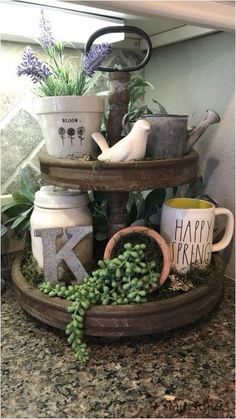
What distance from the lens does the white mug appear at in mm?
532

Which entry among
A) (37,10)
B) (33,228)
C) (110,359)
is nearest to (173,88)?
(37,10)

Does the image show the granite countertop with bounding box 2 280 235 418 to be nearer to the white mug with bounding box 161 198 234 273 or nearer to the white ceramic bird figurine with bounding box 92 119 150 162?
the white mug with bounding box 161 198 234 273

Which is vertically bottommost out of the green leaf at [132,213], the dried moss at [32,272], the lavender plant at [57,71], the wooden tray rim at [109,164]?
the dried moss at [32,272]

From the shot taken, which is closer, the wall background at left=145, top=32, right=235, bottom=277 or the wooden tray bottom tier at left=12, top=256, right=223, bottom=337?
the wooden tray bottom tier at left=12, top=256, right=223, bottom=337

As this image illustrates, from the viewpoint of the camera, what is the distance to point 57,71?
1.67 feet

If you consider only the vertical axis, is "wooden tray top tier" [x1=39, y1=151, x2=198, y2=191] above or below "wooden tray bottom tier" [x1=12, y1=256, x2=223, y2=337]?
above

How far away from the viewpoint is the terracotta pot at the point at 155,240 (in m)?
0.50

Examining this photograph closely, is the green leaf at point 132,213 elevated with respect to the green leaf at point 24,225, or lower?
elevated

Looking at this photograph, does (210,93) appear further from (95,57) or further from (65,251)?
(65,251)

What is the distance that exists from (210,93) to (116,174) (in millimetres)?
350

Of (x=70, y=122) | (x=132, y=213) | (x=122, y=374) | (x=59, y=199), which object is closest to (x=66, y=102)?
(x=70, y=122)

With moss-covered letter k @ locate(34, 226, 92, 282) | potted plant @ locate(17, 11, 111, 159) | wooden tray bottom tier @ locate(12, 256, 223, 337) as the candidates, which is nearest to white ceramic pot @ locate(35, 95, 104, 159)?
potted plant @ locate(17, 11, 111, 159)

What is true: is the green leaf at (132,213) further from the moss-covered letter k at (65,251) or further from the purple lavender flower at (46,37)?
the purple lavender flower at (46,37)

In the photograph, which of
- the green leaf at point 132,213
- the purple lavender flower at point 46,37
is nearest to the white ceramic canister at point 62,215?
the green leaf at point 132,213
